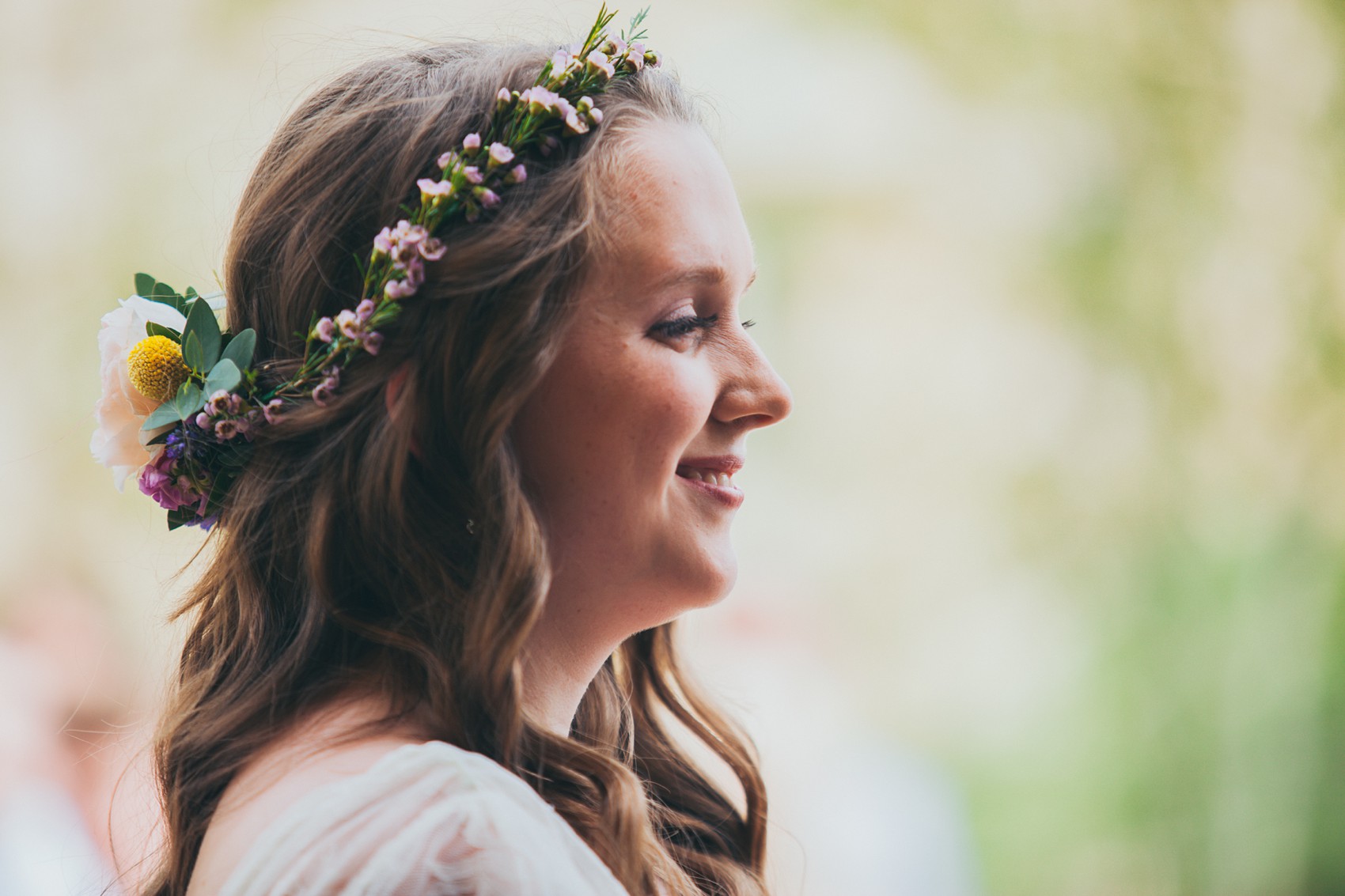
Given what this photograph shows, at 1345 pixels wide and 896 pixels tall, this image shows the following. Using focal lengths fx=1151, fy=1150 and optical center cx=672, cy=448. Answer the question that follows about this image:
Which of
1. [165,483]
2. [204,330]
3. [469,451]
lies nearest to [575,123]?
[469,451]

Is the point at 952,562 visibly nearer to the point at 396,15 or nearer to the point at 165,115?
the point at 396,15

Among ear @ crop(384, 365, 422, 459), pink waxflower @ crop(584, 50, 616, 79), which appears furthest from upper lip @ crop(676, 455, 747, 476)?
pink waxflower @ crop(584, 50, 616, 79)

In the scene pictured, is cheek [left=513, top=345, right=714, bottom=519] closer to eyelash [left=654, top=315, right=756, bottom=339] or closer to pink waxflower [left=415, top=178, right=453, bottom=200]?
eyelash [left=654, top=315, right=756, bottom=339]

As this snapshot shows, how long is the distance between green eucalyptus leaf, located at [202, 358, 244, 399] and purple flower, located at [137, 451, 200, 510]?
0.30 ft

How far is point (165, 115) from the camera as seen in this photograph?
2961mm

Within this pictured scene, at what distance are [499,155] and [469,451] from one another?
0.85 ft

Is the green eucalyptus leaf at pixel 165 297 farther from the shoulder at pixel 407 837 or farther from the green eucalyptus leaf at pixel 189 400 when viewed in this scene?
the shoulder at pixel 407 837

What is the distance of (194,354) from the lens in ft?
3.64

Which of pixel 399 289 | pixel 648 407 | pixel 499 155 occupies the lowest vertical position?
pixel 648 407

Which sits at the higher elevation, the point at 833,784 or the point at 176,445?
the point at 176,445

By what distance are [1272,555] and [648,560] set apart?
113 inches

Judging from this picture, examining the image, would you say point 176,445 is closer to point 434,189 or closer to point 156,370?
point 156,370

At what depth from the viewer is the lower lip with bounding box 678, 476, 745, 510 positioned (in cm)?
110

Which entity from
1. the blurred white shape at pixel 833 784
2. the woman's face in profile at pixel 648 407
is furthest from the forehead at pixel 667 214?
the blurred white shape at pixel 833 784
